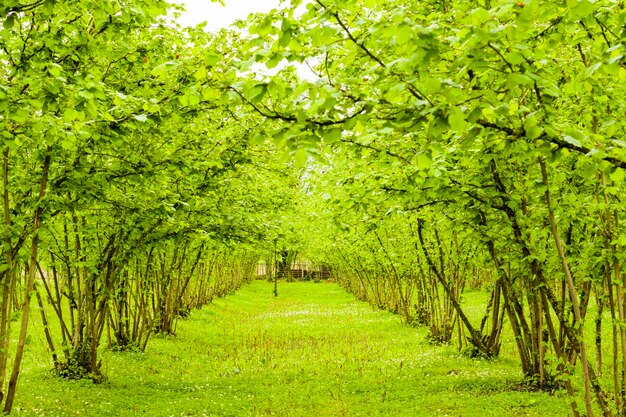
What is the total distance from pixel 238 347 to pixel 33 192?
12.9 metres

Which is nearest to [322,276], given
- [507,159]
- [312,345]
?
[312,345]

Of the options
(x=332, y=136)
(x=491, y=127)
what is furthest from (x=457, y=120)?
(x=491, y=127)

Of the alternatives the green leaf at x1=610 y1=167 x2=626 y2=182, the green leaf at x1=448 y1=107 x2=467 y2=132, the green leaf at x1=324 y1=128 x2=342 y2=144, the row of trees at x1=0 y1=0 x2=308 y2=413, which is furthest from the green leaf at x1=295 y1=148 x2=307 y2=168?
the green leaf at x1=610 y1=167 x2=626 y2=182

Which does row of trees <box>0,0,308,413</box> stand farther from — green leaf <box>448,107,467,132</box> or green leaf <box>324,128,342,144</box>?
green leaf <box>448,107,467,132</box>

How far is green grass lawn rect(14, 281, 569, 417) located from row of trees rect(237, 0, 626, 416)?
A: 182 centimetres

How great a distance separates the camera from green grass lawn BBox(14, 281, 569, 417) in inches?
427

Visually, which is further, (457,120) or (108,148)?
(108,148)

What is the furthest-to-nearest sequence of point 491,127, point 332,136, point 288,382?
point 288,382 < point 491,127 < point 332,136

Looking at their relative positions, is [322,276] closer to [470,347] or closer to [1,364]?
[470,347]

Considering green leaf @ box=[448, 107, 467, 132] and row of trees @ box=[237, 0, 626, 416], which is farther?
row of trees @ box=[237, 0, 626, 416]

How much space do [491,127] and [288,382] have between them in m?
11.4

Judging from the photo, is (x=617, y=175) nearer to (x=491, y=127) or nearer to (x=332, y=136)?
(x=491, y=127)

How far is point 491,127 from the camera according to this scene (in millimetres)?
4117

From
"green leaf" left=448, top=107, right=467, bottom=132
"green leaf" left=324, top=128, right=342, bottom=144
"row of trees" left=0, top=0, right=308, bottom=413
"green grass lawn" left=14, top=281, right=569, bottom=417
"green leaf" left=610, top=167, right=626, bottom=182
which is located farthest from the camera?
"green grass lawn" left=14, top=281, right=569, bottom=417
